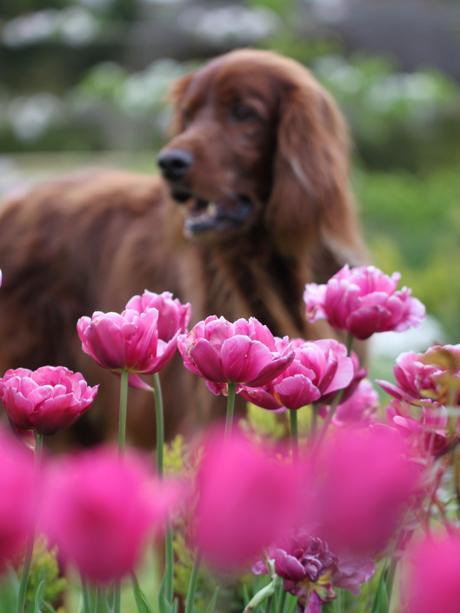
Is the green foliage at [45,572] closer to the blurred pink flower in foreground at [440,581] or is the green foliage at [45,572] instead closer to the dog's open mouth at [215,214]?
the blurred pink flower in foreground at [440,581]

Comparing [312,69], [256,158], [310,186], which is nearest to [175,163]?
[256,158]

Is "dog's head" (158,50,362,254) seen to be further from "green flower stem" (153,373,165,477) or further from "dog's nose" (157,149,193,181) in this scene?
"green flower stem" (153,373,165,477)

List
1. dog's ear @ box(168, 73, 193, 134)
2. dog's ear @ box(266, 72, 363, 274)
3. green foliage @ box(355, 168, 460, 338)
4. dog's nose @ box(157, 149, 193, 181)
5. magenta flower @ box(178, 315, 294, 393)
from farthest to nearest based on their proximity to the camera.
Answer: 1. green foliage @ box(355, 168, 460, 338)
2. dog's ear @ box(168, 73, 193, 134)
3. dog's ear @ box(266, 72, 363, 274)
4. dog's nose @ box(157, 149, 193, 181)
5. magenta flower @ box(178, 315, 294, 393)

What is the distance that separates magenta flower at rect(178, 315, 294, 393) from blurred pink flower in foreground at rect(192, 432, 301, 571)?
25 centimetres

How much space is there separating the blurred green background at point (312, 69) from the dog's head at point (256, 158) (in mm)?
1840

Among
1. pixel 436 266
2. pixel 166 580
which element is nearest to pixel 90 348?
pixel 166 580

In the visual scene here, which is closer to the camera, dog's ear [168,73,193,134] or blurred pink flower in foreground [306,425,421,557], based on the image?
blurred pink flower in foreground [306,425,421,557]

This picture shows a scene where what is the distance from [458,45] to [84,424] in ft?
30.7

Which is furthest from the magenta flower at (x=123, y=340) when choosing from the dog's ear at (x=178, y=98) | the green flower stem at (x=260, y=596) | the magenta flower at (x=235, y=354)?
the dog's ear at (x=178, y=98)

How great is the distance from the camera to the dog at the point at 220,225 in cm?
223

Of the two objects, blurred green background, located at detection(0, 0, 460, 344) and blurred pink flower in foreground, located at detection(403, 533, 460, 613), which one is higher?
blurred pink flower in foreground, located at detection(403, 533, 460, 613)

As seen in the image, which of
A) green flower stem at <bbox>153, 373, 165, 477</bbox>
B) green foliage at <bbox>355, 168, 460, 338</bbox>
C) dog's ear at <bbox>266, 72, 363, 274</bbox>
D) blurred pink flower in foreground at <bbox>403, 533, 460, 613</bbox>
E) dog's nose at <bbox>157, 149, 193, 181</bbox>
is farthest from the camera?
green foliage at <bbox>355, 168, 460, 338</bbox>

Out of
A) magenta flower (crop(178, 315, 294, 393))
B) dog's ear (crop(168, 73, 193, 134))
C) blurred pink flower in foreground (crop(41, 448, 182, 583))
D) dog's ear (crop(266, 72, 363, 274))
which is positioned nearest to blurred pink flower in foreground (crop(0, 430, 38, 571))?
→ blurred pink flower in foreground (crop(41, 448, 182, 583))

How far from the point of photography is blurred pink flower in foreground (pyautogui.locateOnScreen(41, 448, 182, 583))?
243 millimetres
